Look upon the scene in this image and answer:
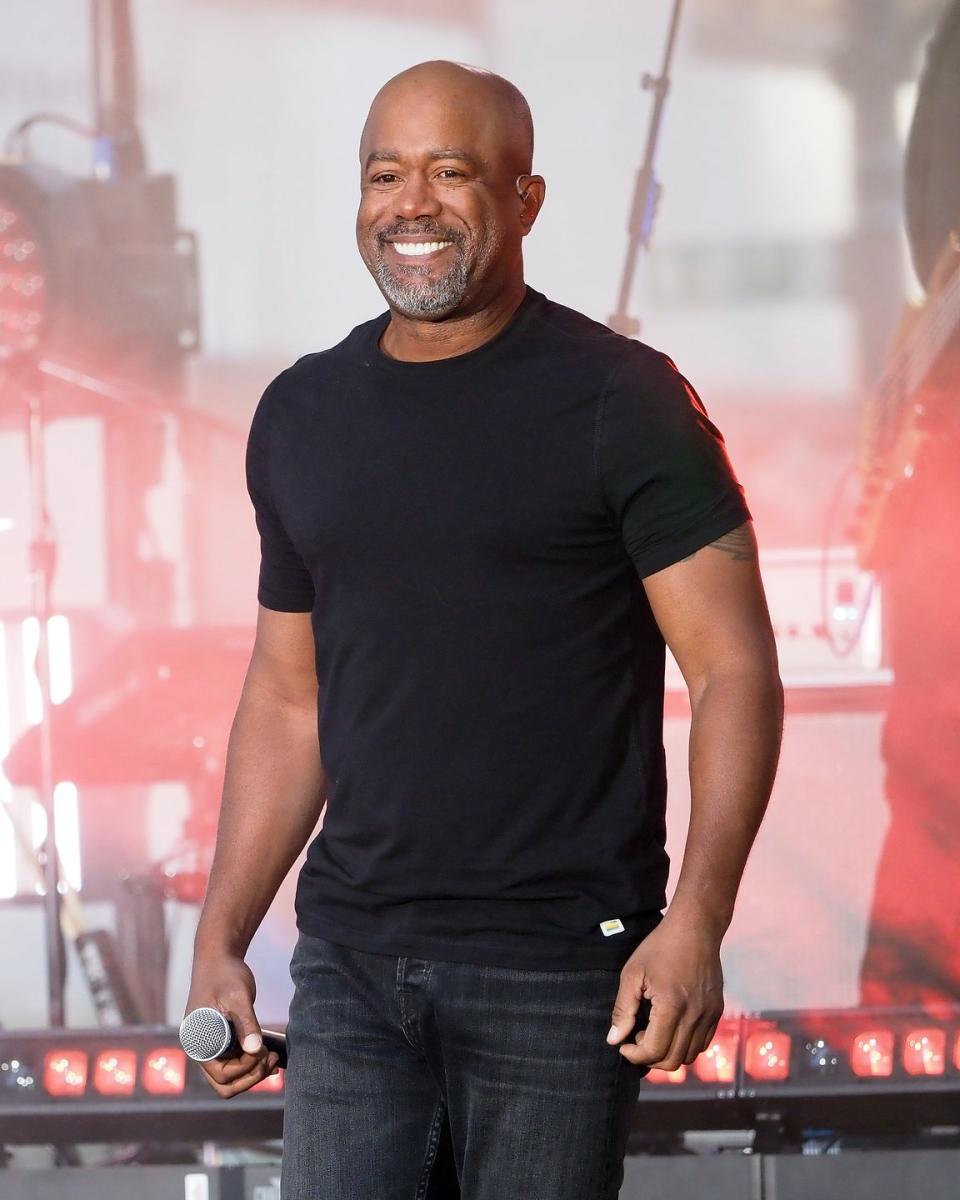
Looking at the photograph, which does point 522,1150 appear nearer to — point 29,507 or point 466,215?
point 466,215

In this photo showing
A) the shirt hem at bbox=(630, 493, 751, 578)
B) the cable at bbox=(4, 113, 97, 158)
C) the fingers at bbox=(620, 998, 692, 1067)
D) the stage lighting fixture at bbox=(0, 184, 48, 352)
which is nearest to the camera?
the fingers at bbox=(620, 998, 692, 1067)

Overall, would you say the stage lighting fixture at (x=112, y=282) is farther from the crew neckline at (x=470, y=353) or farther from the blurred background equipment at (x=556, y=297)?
the crew neckline at (x=470, y=353)

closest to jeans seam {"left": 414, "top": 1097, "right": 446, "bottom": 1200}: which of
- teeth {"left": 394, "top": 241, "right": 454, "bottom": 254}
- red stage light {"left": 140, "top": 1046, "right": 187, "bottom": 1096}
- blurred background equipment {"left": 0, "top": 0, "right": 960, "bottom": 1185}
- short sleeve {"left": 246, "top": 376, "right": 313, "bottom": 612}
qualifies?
short sleeve {"left": 246, "top": 376, "right": 313, "bottom": 612}

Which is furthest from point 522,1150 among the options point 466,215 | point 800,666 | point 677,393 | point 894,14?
point 894,14

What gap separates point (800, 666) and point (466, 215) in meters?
2.00

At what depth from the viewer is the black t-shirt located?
1.52m

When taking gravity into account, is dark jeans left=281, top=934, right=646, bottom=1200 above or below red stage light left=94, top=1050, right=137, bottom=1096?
above

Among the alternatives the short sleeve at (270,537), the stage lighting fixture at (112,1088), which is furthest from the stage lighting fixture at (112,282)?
the short sleeve at (270,537)

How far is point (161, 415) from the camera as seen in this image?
3482mm

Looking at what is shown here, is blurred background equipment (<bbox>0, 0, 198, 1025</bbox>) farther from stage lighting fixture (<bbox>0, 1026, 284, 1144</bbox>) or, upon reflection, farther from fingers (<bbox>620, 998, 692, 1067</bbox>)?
fingers (<bbox>620, 998, 692, 1067</bbox>)

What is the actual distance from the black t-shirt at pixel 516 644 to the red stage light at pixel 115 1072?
1.58 m

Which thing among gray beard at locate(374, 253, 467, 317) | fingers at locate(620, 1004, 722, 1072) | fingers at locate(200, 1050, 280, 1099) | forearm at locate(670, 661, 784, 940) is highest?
gray beard at locate(374, 253, 467, 317)

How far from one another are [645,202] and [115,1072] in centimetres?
211

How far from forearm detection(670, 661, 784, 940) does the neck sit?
18.1 inches
